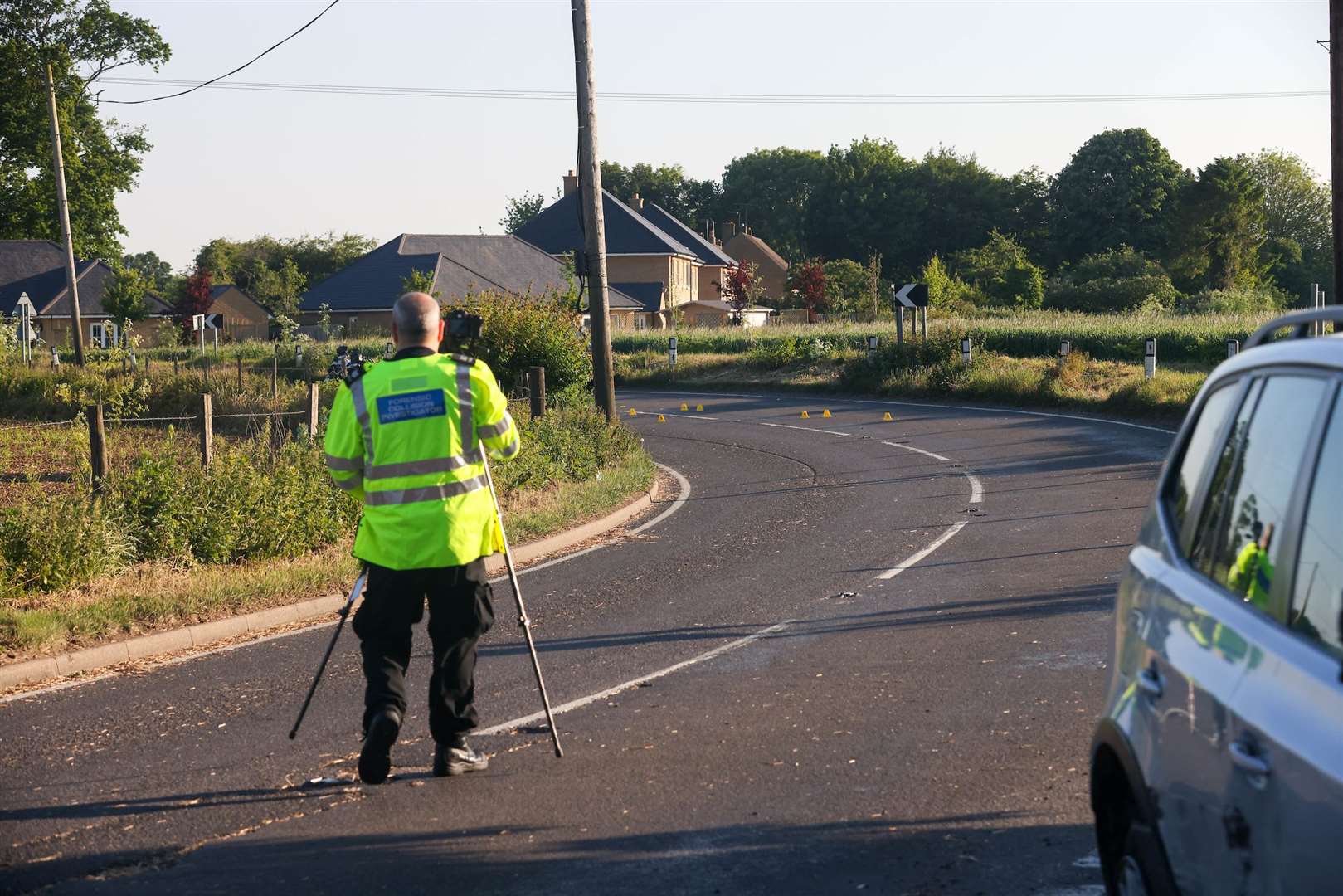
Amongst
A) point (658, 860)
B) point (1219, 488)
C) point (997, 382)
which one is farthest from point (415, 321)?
point (997, 382)

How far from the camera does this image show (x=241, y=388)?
32875mm

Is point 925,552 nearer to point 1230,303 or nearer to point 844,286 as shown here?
point 1230,303

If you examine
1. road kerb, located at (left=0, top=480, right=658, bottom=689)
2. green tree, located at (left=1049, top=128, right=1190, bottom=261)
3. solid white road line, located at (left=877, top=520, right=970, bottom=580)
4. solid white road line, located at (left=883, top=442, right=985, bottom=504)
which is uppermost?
green tree, located at (left=1049, top=128, right=1190, bottom=261)

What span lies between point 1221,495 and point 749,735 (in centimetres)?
359

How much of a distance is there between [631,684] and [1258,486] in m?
5.14

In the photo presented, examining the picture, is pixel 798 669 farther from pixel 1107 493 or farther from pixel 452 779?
pixel 1107 493

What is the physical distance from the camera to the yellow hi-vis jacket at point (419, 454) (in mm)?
6078

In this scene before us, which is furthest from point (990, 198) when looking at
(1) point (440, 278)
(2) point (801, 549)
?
(2) point (801, 549)

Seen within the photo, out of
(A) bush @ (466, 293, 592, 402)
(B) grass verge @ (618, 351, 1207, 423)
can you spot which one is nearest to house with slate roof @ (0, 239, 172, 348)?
(B) grass verge @ (618, 351, 1207, 423)

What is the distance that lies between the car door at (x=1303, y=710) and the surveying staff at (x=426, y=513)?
3806 mm

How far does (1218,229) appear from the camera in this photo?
8712 centimetres

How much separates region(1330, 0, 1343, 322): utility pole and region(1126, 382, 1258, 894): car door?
12.6 metres

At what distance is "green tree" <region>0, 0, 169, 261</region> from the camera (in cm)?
5262

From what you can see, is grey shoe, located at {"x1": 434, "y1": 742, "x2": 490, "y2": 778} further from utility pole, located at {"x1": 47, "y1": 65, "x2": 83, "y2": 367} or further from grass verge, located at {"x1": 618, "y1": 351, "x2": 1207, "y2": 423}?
utility pole, located at {"x1": 47, "y1": 65, "x2": 83, "y2": 367}
